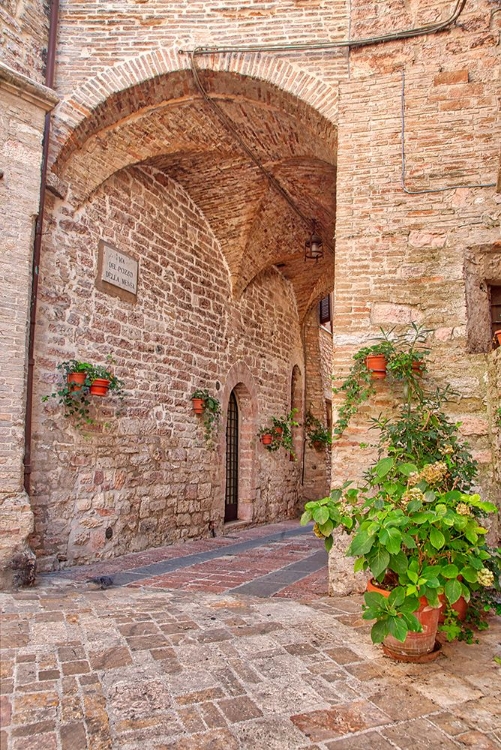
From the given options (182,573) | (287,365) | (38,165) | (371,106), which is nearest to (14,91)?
(38,165)

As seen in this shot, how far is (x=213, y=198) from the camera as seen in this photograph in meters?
7.44

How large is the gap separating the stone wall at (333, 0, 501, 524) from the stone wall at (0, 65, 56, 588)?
2.54m

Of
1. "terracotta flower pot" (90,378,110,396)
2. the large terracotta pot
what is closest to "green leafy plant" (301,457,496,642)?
the large terracotta pot

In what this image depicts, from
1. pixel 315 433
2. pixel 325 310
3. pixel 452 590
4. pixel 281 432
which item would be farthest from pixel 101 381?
pixel 325 310

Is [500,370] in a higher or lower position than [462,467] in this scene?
higher

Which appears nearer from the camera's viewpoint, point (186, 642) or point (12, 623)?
point (186, 642)

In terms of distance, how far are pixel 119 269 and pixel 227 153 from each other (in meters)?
1.94

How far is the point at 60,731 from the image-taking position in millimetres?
2033

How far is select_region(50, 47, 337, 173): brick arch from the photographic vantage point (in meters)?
5.10

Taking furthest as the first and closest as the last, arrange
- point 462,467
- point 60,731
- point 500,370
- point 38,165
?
point 38,165, point 500,370, point 462,467, point 60,731

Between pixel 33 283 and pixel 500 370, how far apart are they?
3.83 m

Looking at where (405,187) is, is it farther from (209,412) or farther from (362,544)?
(209,412)

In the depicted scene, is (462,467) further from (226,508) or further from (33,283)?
(226,508)

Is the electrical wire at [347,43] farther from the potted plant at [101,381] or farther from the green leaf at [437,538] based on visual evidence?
the green leaf at [437,538]
